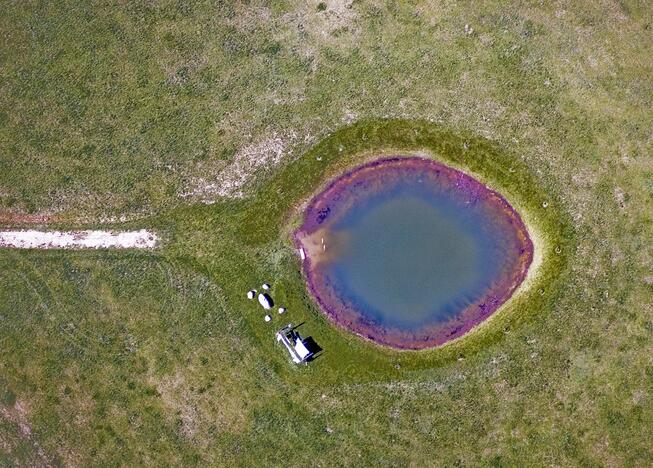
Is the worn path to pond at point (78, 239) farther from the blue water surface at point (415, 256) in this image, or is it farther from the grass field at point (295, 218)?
the blue water surface at point (415, 256)

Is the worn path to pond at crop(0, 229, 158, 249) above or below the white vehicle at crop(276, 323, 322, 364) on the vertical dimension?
above

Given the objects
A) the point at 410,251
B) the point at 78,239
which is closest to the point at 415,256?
the point at 410,251

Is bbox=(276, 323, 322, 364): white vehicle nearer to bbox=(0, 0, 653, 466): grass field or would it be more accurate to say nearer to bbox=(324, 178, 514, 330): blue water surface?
bbox=(0, 0, 653, 466): grass field

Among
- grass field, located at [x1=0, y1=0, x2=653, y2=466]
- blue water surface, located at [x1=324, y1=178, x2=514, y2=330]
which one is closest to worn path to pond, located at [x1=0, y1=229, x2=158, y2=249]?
grass field, located at [x1=0, y1=0, x2=653, y2=466]

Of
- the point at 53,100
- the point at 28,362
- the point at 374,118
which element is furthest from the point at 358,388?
the point at 53,100

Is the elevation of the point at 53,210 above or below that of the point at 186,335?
above

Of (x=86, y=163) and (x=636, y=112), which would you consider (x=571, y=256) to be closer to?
(x=636, y=112)
